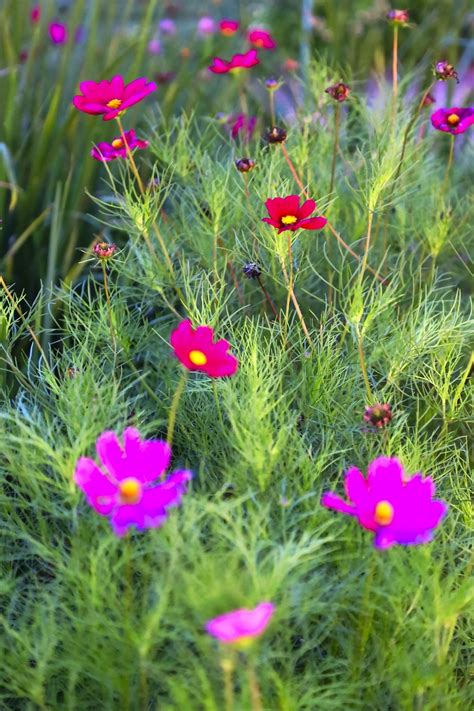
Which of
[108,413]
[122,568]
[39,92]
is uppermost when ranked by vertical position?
[39,92]

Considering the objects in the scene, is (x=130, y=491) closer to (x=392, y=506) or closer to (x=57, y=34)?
(x=392, y=506)

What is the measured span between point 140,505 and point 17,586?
0.34 meters

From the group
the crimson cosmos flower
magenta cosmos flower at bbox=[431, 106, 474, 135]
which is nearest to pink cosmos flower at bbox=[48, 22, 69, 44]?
magenta cosmos flower at bbox=[431, 106, 474, 135]

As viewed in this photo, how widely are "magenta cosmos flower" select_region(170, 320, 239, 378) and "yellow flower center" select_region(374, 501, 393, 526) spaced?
8.5 inches

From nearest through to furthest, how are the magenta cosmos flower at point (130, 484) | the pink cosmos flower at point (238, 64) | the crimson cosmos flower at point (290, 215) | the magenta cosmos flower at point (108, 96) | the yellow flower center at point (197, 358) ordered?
the magenta cosmos flower at point (130, 484), the yellow flower center at point (197, 358), the crimson cosmos flower at point (290, 215), the magenta cosmos flower at point (108, 96), the pink cosmos flower at point (238, 64)

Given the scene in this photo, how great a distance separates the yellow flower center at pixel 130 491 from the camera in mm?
768

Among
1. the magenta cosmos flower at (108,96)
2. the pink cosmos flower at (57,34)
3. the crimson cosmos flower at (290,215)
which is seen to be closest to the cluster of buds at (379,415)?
the crimson cosmos flower at (290,215)

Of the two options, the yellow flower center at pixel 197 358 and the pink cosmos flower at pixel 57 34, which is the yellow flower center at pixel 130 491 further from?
the pink cosmos flower at pixel 57 34

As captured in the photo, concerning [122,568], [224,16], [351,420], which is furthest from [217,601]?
[224,16]

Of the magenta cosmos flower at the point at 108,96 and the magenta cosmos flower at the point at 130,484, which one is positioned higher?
the magenta cosmos flower at the point at 108,96

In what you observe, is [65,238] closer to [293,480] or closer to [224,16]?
[293,480]

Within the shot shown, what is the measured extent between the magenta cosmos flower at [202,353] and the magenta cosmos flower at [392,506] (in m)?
0.18

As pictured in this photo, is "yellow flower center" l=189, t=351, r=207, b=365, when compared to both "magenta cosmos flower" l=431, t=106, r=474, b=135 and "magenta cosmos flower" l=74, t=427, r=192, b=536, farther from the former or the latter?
"magenta cosmos flower" l=431, t=106, r=474, b=135

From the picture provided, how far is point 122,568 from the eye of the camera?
90 cm
